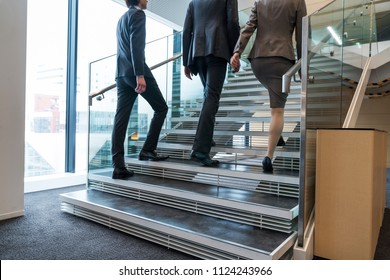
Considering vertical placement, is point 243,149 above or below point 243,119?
below

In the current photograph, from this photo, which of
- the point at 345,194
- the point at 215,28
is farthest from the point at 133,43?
the point at 345,194

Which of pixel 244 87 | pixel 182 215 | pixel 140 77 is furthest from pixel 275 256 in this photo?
pixel 244 87

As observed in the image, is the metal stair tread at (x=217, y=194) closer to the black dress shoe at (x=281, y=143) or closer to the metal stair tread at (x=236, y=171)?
the metal stair tread at (x=236, y=171)

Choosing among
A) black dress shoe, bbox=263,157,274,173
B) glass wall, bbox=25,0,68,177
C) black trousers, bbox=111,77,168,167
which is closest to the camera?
black dress shoe, bbox=263,157,274,173

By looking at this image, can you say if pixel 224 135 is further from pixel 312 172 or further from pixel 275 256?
pixel 275 256

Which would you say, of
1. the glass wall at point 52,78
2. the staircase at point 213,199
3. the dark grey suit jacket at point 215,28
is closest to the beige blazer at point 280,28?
the dark grey suit jacket at point 215,28

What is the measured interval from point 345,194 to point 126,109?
1.86m

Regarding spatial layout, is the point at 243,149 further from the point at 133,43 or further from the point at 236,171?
the point at 133,43

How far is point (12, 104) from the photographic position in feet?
8.44

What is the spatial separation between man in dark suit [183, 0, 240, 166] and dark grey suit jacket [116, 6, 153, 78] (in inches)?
17.4

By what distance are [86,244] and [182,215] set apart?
0.66 meters

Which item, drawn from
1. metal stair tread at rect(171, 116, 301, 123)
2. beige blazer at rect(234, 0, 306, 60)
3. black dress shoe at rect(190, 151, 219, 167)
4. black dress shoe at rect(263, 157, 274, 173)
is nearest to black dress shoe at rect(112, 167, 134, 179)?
black dress shoe at rect(190, 151, 219, 167)

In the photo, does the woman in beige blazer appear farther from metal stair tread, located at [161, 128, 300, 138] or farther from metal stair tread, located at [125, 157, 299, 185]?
metal stair tread, located at [161, 128, 300, 138]

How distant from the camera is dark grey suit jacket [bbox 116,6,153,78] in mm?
2463
